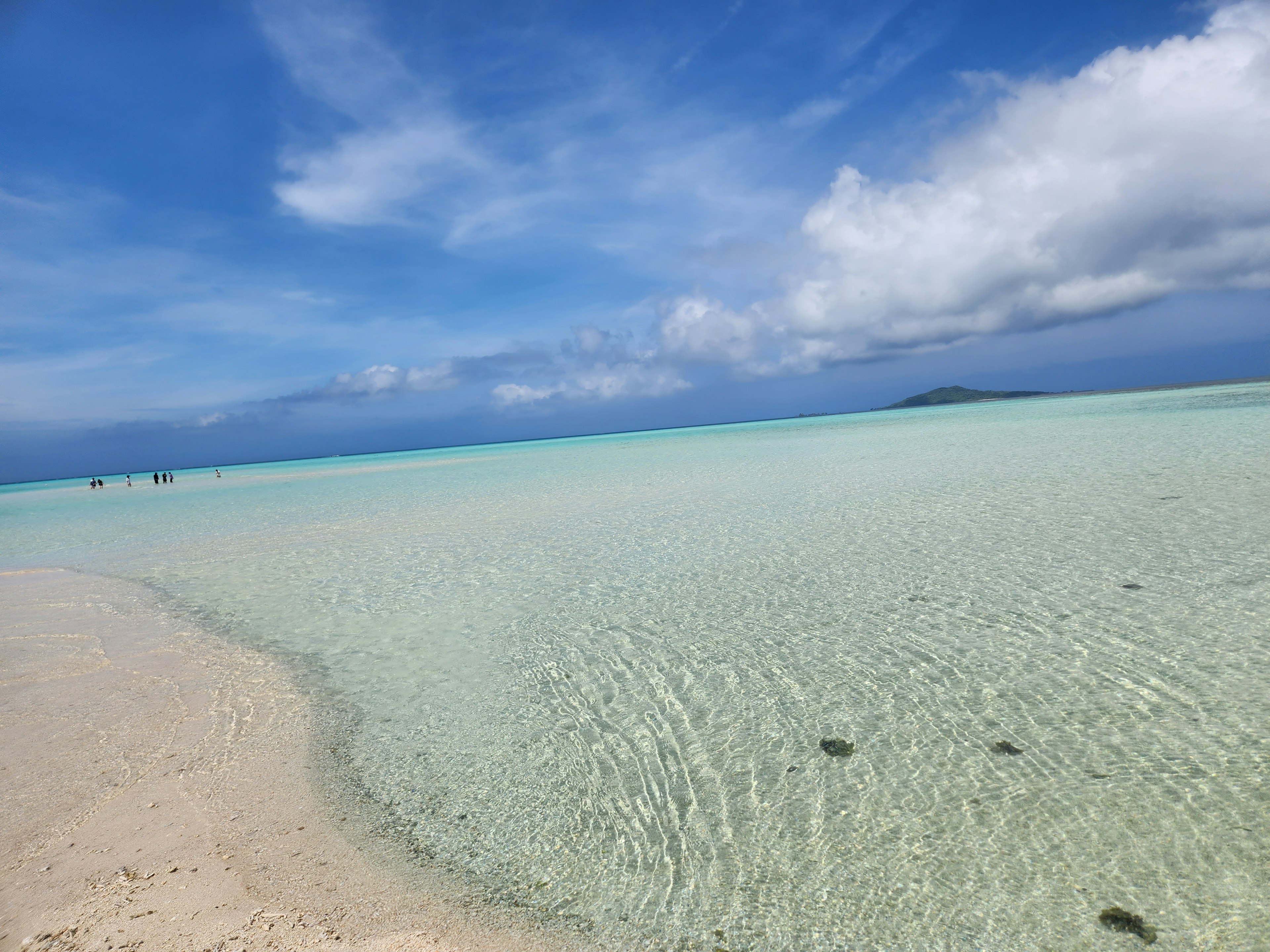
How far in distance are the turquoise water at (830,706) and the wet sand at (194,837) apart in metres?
0.30

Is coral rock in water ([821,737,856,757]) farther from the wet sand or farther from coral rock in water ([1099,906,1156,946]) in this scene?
the wet sand

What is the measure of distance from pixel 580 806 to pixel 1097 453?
63.6 feet

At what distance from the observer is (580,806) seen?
334 cm

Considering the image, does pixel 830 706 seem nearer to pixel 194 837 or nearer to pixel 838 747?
pixel 838 747

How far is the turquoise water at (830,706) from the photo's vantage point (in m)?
2.58

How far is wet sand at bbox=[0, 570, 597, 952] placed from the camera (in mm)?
2518

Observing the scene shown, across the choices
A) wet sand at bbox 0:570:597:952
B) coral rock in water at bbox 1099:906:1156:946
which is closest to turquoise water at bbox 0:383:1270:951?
coral rock in water at bbox 1099:906:1156:946

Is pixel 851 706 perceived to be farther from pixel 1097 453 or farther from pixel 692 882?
pixel 1097 453

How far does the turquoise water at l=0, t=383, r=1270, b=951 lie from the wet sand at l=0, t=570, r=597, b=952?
30 centimetres

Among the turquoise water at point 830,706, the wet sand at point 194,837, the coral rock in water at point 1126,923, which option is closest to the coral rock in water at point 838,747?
the turquoise water at point 830,706

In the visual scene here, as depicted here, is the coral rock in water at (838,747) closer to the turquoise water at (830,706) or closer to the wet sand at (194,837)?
the turquoise water at (830,706)

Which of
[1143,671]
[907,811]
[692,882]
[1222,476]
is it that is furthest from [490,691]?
[1222,476]

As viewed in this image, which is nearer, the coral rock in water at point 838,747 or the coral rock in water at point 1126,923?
the coral rock in water at point 1126,923

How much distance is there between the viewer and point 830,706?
427 centimetres
